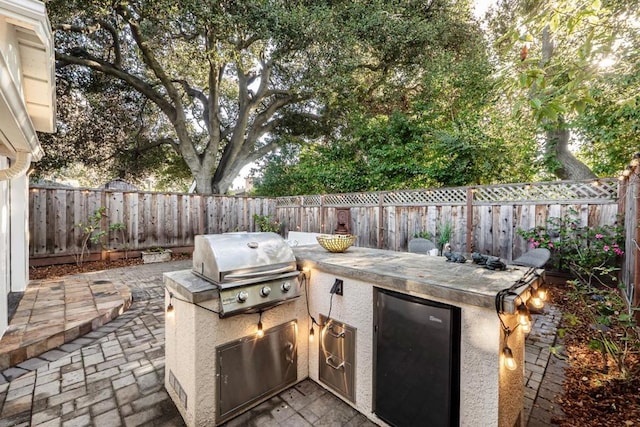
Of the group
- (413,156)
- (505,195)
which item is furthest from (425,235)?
(413,156)

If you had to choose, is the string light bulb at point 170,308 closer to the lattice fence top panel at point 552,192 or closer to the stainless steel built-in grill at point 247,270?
the stainless steel built-in grill at point 247,270

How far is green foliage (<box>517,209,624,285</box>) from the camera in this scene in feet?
13.0

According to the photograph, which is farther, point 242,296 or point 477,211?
point 477,211

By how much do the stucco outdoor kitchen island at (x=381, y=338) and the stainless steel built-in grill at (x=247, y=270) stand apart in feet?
0.29

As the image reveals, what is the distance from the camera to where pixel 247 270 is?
6.24ft

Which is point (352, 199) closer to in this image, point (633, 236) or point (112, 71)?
point (633, 236)

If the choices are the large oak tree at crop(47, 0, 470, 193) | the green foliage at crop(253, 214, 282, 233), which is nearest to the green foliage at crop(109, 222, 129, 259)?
the large oak tree at crop(47, 0, 470, 193)

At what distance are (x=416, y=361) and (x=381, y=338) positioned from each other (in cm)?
25

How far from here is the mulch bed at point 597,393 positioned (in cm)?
186

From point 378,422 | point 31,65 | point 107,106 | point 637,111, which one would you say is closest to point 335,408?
point 378,422

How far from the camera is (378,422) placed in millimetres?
1887

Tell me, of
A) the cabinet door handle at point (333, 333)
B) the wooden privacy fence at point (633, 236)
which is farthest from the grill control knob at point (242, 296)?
the wooden privacy fence at point (633, 236)

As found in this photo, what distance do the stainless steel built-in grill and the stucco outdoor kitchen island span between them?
0.09 m

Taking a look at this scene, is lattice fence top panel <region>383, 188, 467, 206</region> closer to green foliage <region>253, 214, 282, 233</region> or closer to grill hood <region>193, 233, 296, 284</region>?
green foliage <region>253, 214, 282, 233</region>
